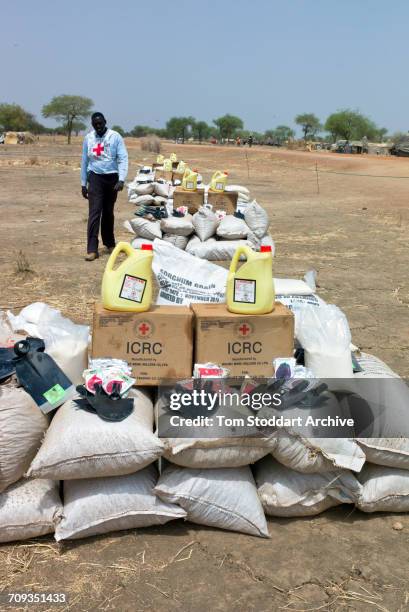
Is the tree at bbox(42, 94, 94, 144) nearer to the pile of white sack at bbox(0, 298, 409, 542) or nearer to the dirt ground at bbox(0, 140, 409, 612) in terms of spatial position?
the dirt ground at bbox(0, 140, 409, 612)

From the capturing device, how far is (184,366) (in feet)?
8.59

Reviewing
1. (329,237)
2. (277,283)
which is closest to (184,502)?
(277,283)

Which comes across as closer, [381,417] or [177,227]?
[381,417]

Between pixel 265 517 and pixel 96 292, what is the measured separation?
353 centimetres

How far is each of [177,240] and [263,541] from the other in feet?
15.8

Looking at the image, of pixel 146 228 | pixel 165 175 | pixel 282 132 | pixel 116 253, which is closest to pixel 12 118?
pixel 282 132

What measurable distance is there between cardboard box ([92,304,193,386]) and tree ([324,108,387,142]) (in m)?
61.4

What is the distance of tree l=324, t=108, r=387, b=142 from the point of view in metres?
59.8

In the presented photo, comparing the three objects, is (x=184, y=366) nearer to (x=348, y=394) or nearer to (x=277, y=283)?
(x=348, y=394)

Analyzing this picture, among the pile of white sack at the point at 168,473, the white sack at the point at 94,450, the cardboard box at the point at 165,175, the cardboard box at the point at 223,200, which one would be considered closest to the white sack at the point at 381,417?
the pile of white sack at the point at 168,473

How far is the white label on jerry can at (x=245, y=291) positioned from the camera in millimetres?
2666

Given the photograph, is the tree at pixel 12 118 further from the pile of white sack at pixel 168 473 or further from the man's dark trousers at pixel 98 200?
the pile of white sack at pixel 168 473

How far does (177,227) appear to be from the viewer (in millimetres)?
6777

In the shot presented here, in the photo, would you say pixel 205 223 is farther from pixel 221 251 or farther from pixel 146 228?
pixel 146 228
